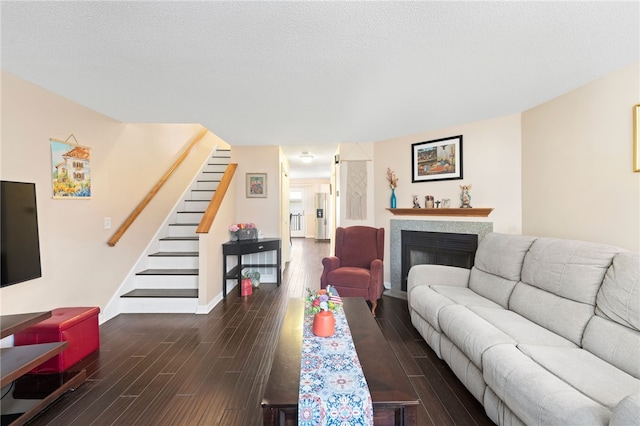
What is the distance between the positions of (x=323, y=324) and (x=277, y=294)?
244 cm

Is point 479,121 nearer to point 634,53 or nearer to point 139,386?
point 634,53

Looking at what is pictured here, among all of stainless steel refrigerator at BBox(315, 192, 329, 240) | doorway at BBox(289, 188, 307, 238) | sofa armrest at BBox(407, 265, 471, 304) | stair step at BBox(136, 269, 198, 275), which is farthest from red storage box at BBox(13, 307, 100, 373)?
doorway at BBox(289, 188, 307, 238)

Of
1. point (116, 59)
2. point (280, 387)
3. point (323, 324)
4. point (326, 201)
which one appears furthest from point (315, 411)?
point (326, 201)

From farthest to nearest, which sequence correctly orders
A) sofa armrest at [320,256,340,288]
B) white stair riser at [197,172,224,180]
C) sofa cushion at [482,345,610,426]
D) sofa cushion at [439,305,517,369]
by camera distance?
white stair riser at [197,172,224,180]
sofa armrest at [320,256,340,288]
sofa cushion at [439,305,517,369]
sofa cushion at [482,345,610,426]

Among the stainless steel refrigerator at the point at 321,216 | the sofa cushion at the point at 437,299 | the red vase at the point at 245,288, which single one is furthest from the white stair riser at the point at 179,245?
the stainless steel refrigerator at the point at 321,216

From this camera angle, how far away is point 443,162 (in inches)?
139

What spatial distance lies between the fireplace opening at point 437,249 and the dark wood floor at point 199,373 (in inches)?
33.0

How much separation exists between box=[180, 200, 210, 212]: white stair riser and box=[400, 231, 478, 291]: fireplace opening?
138 inches

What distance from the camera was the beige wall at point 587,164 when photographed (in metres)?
1.98

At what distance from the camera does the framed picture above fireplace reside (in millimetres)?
3414

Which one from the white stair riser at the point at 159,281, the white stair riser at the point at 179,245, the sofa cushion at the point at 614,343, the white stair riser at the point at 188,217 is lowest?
the white stair riser at the point at 159,281

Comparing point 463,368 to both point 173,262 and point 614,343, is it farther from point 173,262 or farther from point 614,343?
point 173,262

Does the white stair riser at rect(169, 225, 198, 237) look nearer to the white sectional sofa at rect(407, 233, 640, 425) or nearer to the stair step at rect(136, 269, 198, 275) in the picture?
the stair step at rect(136, 269, 198, 275)

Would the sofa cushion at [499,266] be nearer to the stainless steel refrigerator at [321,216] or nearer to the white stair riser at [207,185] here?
the white stair riser at [207,185]
